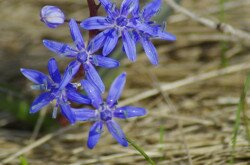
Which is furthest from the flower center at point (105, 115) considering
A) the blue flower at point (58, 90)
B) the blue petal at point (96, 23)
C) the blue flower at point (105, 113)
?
the blue petal at point (96, 23)

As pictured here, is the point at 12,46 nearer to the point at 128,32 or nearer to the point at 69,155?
the point at 69,155

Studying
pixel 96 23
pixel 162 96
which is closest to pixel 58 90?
pixel 96 23

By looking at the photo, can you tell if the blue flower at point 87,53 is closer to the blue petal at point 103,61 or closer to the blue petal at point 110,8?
the blue petal at point 103,61

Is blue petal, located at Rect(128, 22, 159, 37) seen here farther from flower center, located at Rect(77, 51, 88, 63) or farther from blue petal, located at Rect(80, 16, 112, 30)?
flower center, located at Rect(77, 51, 88, 63)

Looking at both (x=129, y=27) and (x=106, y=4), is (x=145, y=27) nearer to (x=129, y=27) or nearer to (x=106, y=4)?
(x=129, y=27)

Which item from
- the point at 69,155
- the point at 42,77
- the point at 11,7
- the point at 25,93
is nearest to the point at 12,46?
the point at 11,7
